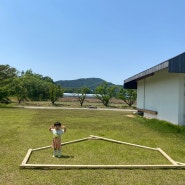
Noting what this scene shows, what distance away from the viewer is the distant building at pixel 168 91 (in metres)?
10.0

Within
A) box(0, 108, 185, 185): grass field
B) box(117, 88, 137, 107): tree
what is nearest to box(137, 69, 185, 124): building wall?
box(0, 108, 185, 185): grass field

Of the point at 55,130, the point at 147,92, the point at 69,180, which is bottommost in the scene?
the point at 69,180

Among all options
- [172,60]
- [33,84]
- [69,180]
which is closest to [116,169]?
[69,180]

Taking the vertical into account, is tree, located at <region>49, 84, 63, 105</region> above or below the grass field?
above

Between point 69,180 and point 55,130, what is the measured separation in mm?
1988

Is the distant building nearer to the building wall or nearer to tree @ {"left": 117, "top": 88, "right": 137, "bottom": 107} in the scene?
the building wall

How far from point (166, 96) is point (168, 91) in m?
0.36

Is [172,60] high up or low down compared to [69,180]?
up

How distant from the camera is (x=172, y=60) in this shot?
32.4ft

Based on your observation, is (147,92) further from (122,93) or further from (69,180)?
(122,93)

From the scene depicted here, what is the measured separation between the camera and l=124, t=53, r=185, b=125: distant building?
10031 millimetres

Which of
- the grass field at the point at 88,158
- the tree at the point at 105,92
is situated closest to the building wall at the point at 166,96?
the grass field at the point at 88,158

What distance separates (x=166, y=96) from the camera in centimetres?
1261

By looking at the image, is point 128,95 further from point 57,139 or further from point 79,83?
point 79,83
